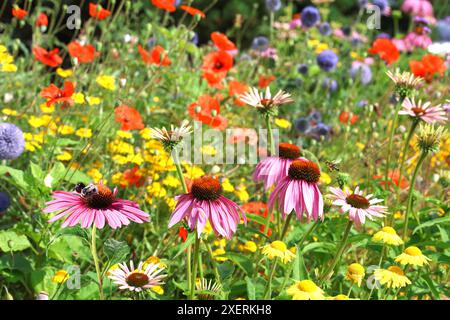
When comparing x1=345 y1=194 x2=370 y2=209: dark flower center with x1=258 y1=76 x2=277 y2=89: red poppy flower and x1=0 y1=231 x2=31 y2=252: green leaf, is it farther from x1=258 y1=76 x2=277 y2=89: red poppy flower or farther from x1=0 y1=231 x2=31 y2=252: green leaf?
x1=258 y1=76 x2=277 y2=89: red poppy flower

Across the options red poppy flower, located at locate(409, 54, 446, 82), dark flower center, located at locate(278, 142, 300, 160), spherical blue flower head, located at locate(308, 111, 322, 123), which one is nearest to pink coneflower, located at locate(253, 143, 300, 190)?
dark flower center, located at locate(278, 142, 300, 160)

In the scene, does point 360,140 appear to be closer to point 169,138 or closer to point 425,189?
point 425,189

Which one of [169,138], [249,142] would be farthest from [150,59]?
[169,138]

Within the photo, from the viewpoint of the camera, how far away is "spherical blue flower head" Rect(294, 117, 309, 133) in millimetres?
2771

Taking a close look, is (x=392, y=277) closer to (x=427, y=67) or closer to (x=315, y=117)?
(x=427, y=67)

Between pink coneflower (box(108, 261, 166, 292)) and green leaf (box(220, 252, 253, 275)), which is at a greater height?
green leaf (box(220, 252, 253, 275))

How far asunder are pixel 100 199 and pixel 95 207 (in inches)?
0.7

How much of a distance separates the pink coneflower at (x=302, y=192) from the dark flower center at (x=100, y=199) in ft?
1.09

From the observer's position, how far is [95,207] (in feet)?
4.06

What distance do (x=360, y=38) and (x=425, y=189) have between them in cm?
231

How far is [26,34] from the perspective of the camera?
15.9ft

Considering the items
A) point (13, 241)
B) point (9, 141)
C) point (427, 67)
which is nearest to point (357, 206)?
point (13, 241)

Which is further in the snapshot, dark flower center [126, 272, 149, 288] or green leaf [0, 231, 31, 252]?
green leaf [0, 231, 31, 252]
